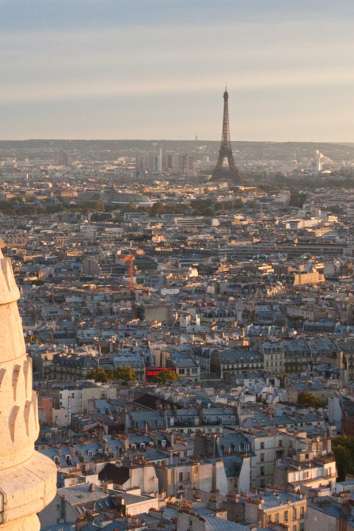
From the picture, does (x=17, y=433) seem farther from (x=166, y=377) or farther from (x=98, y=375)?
(x=166, y=377)

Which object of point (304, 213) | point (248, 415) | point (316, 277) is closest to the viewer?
point (248, 415)

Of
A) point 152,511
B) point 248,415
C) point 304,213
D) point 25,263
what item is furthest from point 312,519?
point 304,213

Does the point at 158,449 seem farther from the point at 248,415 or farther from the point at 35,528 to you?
the point at 35,528

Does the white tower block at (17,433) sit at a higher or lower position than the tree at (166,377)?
higher

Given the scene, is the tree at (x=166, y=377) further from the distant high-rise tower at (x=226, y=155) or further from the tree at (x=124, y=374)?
the distant high-rise tower at (x=226, y=155)

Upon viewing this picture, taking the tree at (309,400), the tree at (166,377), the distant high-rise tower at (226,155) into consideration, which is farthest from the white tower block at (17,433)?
the distant high-rise tower at (226,155)

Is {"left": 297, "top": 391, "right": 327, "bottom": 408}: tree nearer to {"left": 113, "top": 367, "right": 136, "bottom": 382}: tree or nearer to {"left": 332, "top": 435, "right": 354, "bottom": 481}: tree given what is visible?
{"left": 113, "top": 367, "right": 136, "bottom": 382}: tree

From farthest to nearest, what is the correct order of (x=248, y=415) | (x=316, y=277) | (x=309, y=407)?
(x=316, y=277) < (x=309, y=407) < (x=248, y=415)

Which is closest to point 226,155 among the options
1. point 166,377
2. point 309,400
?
point 166,377

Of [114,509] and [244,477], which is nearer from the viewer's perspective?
[114,509]
